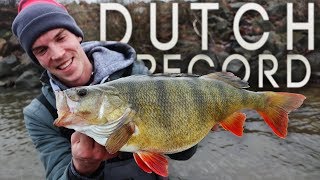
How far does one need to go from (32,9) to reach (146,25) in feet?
38.5

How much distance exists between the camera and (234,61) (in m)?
13.8

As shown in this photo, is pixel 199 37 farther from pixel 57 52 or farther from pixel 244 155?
pixel 57 52

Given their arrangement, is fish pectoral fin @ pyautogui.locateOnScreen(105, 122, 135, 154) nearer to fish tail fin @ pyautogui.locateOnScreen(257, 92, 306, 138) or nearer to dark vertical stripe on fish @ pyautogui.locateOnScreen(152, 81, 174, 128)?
dark vertical stripe on fish @ pyautogui.locateOnScreen(152, 81, 174, 128)

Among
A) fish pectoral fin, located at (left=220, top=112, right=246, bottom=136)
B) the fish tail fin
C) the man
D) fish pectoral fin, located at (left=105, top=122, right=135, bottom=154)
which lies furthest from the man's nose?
the fish tail fin

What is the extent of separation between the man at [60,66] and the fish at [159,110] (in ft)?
2.35

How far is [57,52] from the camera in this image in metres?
3.01

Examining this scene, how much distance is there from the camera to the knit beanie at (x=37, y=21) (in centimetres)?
314

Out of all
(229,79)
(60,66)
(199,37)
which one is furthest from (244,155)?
(199,37)

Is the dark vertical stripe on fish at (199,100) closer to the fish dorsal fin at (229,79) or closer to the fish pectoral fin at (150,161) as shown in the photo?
the fish dorsal fin at (229,79)

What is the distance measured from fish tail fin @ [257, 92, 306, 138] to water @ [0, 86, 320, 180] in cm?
444

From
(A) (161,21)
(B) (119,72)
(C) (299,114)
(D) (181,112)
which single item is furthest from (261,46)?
(D) (181,112)

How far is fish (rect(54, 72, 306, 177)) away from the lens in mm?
2111

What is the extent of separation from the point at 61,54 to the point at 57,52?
29 mm

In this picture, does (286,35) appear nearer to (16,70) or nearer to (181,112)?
(16,70)
